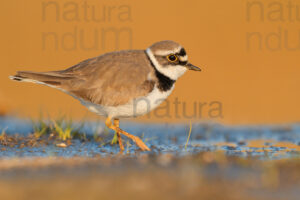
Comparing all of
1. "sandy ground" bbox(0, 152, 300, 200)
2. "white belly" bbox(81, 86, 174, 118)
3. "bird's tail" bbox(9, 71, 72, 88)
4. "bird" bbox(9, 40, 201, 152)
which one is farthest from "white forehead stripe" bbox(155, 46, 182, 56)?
"sandy ground" bbox(0, 152, 300, 200)

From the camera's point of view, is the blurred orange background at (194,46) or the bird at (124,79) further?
the blurred orange background at (194,46)

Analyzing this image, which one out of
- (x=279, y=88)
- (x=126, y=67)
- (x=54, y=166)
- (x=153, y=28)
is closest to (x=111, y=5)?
(x=153, y=28)

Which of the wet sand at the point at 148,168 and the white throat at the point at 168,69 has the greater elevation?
the white throat at the point at 168,69

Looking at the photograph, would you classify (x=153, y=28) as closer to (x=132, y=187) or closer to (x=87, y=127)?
(x=87, y=127)

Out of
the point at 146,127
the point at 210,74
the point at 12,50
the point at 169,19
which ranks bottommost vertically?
the point at 146,127

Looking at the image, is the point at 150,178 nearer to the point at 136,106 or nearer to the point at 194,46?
the point at 136,106

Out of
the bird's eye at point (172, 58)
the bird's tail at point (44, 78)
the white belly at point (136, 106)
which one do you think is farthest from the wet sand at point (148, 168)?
the bird's eye at point (172, 58)

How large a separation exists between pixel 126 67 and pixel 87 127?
2.44m

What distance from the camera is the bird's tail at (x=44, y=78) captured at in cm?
688

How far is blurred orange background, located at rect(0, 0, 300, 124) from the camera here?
11734 millimetres

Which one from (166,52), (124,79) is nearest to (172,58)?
(166,52)

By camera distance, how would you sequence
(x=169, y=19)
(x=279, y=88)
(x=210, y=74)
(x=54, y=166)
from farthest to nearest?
1. (x=169, y=19)
2. (x=210, y=74)
3. (x=279, y=88)
4. (x=54, y=166)

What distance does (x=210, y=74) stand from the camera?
13.8m

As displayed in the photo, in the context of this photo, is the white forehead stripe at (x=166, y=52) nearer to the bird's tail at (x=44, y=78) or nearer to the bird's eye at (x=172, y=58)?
the bird's eye at (x=172, y=58)
